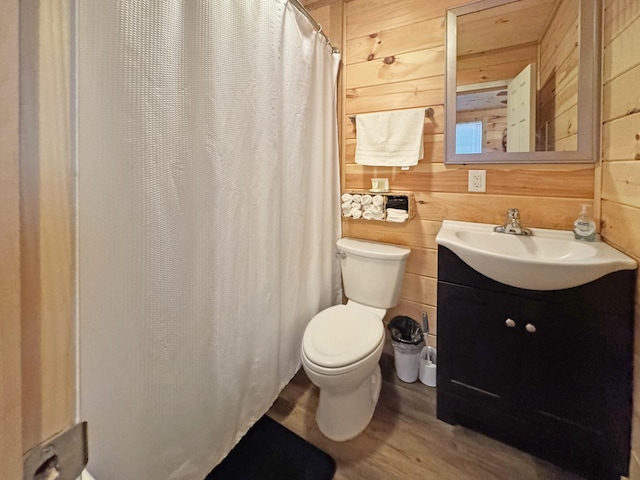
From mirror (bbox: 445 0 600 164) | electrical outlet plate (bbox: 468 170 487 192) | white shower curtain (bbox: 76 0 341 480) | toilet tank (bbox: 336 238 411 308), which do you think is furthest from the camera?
toilet tank (bbox: 336 238 411 308)

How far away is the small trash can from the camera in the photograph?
5.79ft

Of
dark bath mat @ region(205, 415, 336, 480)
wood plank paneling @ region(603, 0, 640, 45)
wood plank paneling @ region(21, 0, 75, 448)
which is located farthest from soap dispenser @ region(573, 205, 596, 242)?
wood plank paneling @ region(21, 0, 75, 448)

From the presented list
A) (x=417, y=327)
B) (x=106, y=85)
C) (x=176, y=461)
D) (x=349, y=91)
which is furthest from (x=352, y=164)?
(x=176, y=461)

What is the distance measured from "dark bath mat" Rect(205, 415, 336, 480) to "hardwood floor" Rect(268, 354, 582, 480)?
46 mm

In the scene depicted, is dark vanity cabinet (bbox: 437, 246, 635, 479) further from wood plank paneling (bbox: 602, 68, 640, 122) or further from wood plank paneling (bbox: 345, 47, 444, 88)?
wood plank paneling (bbox: 345, 47, 444, 88)

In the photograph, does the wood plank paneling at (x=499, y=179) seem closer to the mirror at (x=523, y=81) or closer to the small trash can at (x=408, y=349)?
the mirror at (x=523, y=81)

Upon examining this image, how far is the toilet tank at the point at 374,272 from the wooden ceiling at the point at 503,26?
1.07m

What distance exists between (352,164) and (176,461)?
1.65m

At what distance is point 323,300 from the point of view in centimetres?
189

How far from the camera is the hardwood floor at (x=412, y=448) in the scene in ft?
4.09

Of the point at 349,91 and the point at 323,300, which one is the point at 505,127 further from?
the point at 323,300

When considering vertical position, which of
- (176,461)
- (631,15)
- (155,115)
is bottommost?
(176,461)

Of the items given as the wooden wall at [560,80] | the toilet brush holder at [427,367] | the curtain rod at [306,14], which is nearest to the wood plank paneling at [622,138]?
the wooden wall at [560,80]

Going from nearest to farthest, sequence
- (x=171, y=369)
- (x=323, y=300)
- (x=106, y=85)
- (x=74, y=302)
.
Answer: (x=74, y=302) < (x=106, y=85) < (x=171, y=369) < (x=323, y=300)
